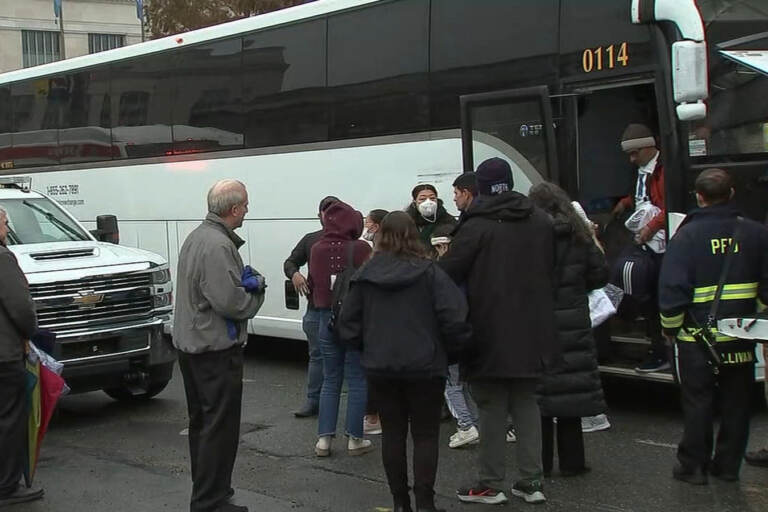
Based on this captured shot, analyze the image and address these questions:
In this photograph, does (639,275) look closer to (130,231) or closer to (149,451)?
(149,451)

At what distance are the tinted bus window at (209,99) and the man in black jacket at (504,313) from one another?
6084 mm

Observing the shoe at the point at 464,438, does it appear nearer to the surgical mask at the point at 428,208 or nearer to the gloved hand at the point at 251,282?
the surgical mask at the point at 428,208

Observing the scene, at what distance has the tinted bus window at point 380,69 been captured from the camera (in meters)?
9.78

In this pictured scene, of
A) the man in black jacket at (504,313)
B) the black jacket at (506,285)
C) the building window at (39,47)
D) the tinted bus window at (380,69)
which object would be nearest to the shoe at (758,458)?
the man in black jacket at (504,313)

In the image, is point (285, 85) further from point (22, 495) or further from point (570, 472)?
point (570, 472)

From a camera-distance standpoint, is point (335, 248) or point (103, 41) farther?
point (103, 41)

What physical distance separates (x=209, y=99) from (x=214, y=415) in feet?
22.2

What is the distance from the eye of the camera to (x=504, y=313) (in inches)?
236

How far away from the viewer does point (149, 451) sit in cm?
811

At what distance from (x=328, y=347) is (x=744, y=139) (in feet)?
11.6

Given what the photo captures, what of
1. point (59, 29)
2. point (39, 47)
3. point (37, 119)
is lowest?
point (37, 119)

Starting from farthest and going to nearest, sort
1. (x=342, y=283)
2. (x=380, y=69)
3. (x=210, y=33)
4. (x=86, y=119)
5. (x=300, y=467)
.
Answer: (x=86, y=119) < (x=210, y=33) < (x=380, y=69) < (x=342, y=283) < (x=300, y=467)

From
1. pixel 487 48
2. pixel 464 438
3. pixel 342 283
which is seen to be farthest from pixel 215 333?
pixel 487 48

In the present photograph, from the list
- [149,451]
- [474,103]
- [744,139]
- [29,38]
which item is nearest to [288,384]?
[149,451]
